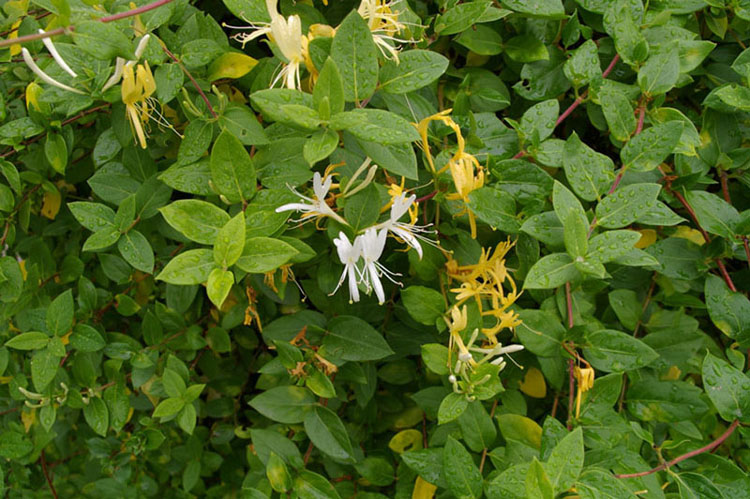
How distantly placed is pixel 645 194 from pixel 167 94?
1.90 feet

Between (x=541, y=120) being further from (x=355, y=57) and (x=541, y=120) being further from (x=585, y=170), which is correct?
(x=355, y=57)

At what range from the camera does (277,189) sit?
672 millimetres

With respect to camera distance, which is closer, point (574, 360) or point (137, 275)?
point (574, 360)

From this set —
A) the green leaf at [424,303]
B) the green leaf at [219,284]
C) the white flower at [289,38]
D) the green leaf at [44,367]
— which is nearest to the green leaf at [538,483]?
the green leaf at [424,303]

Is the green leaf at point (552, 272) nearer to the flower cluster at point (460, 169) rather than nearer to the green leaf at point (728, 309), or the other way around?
the flower cluster at point (460, 169)

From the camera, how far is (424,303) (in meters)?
0.73

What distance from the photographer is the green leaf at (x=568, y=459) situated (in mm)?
596

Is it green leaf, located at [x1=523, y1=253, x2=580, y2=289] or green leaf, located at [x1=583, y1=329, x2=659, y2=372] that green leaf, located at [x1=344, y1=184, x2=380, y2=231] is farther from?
green leaf, located at [x1=583, y1=329, x2=659, y2=372]

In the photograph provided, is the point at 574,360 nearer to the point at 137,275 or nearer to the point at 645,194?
the point at 645,194

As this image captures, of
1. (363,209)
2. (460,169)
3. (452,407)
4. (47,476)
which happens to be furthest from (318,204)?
(47,476)

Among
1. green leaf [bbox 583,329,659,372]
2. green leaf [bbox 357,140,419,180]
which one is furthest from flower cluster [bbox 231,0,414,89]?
green leaf [bbox 583,329,659,372]

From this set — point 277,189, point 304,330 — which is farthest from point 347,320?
point 277,189

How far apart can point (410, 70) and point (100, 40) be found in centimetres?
32

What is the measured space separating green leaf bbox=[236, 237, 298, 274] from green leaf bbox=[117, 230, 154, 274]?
0.23 metres
